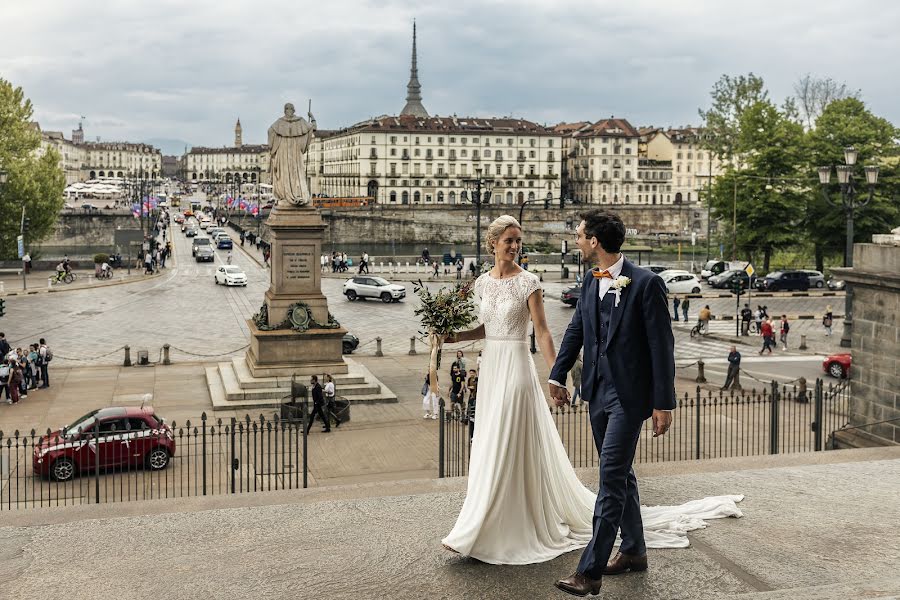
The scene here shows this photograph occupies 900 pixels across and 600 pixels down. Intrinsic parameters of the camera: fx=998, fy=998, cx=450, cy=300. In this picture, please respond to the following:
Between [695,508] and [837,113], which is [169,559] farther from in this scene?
[837,113]

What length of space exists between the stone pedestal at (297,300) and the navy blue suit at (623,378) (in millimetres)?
16903

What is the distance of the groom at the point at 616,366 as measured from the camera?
5.69 metres

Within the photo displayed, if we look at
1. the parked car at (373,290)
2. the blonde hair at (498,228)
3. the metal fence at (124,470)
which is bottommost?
the metal fence at (124,470)

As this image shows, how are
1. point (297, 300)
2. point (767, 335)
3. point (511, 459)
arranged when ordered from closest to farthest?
1. point (511, 459)
2. point (297, 300)
3. point (767, 335)

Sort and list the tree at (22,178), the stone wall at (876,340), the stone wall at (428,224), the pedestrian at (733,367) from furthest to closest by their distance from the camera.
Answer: the stone wall at (428,224) → the tree at (22,178) → the pedestrian at (733,367) → the stone wall at (876,340)

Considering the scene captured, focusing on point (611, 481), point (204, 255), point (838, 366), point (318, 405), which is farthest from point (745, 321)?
point (204, 255)

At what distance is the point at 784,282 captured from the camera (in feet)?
172

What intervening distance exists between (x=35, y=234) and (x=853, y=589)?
59290mm

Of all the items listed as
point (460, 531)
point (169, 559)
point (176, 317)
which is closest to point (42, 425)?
point (169, 559)

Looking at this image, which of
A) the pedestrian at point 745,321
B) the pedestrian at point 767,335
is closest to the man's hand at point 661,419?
the pedestrian at point 767,335

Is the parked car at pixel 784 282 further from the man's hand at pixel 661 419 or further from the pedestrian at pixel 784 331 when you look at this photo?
the man's hand at pixel 661 419

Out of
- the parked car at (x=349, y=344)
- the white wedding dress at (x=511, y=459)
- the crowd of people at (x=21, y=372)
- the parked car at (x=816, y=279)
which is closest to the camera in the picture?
the white wedding dress at (x=511, y=459)

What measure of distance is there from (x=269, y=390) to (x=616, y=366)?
1659cm

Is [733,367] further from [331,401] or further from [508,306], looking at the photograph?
[508,306]
